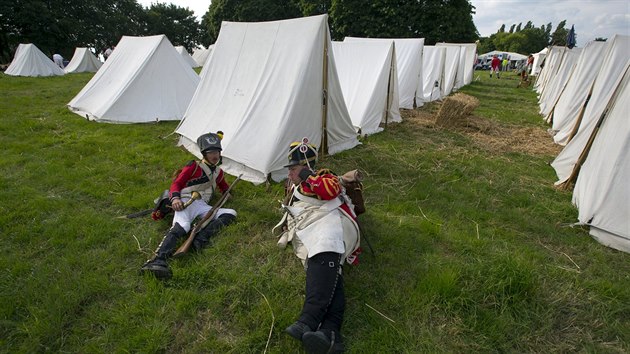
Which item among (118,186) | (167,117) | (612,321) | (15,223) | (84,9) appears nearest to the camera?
(612,321)

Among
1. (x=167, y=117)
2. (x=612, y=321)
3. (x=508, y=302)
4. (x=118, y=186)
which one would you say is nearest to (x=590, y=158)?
(x=612, y=321)

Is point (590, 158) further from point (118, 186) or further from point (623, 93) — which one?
point (118, 186)

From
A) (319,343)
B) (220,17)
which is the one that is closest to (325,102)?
(319,343)

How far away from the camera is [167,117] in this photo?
318 inches

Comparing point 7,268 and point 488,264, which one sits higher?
point 7,268

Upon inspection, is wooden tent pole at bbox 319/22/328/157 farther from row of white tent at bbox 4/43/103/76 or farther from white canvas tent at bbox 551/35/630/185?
row of white tent at bbox 4/43/103/76

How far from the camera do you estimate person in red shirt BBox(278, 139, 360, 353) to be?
6.88 ft

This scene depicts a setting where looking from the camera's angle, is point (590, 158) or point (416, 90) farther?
point (416, 90)

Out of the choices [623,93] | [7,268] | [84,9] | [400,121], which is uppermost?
[84,9]

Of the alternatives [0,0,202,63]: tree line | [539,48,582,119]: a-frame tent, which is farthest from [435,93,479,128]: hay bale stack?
[0,0,202,63]: tree line

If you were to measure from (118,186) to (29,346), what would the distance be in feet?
8.63

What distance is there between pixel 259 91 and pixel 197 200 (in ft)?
7.91

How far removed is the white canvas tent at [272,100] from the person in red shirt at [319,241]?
5.58 ft

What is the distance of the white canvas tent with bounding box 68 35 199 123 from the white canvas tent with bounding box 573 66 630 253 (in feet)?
27.0
